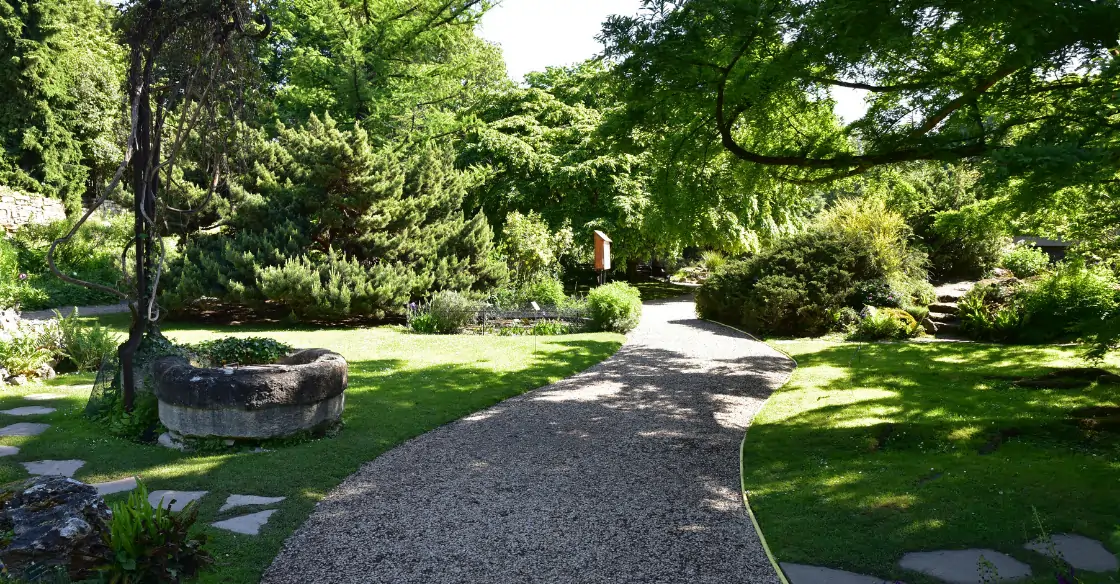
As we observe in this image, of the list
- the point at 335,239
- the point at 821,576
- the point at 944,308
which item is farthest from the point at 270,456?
the point at 944,308

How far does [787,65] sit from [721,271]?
1050cm

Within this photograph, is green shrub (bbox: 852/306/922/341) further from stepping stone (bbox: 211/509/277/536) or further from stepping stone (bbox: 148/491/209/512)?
stepping stone (bbox: 148/491/209/512)

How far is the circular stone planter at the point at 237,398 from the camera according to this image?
5.67 meters

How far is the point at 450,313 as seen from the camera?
14602 mm

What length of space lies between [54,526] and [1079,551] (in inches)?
219

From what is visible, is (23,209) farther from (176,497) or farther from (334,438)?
(176,497)

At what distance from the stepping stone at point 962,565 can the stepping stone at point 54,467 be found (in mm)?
5964

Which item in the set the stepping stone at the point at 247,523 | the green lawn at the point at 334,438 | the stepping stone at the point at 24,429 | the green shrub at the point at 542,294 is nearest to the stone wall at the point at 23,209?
the green lawn at the point at 334,438

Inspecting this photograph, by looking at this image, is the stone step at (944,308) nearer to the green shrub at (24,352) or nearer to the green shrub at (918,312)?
the green shrub at (918,312)

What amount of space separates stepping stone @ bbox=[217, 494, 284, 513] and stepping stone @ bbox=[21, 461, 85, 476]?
1512 mm

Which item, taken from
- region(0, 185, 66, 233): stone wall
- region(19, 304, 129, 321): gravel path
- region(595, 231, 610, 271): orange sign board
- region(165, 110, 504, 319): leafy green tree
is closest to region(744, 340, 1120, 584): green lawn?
region(595, 231, 610, 271): orange sign board

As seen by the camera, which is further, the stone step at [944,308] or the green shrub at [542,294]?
the green shrub at [542,294]

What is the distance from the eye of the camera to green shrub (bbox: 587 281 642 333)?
1459 centimetres

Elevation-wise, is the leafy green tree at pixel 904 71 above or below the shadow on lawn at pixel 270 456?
above
